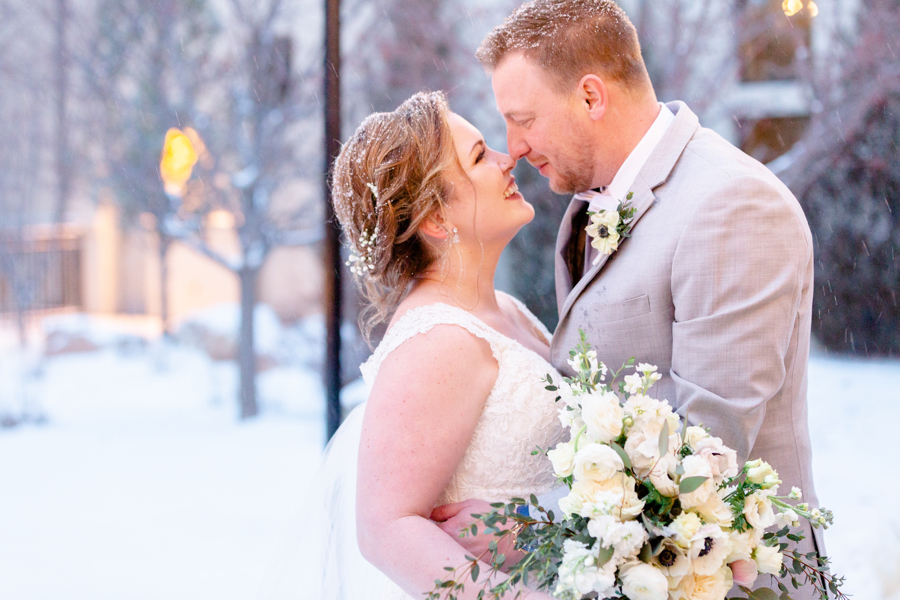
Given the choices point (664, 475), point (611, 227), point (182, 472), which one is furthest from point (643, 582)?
point (182, 472)

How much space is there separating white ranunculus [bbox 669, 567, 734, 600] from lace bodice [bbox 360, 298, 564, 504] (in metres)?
0.49

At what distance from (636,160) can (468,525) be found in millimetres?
876

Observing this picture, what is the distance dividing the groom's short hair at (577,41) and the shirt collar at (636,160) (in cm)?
11

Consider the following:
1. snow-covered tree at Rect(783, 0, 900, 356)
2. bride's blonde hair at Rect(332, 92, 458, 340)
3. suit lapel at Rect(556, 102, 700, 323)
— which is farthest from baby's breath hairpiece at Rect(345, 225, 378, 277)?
snow-covered tree at Rect(783, 0, 900, 356)

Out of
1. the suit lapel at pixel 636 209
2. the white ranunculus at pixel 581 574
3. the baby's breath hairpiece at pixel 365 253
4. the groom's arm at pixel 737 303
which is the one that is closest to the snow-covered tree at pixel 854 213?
the suit lapel at pixel 636 209

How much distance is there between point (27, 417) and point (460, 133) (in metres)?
4.66

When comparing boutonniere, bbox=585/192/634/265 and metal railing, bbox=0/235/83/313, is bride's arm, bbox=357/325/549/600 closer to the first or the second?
boutonniere, bbox=585/192/634/265

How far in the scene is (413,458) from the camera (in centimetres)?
138

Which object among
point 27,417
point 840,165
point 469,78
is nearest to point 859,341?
point 840,165

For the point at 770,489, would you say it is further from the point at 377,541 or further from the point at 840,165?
the point at 840,165

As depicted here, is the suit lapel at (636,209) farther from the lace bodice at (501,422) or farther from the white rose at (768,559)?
the white rose at (768,559)

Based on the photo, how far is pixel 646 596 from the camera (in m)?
1.07

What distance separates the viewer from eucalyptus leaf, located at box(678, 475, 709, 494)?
1071 mm

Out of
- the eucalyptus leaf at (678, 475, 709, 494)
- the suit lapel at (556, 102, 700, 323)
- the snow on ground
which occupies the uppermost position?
the suit lapel at (556, 102, 700, 323)
